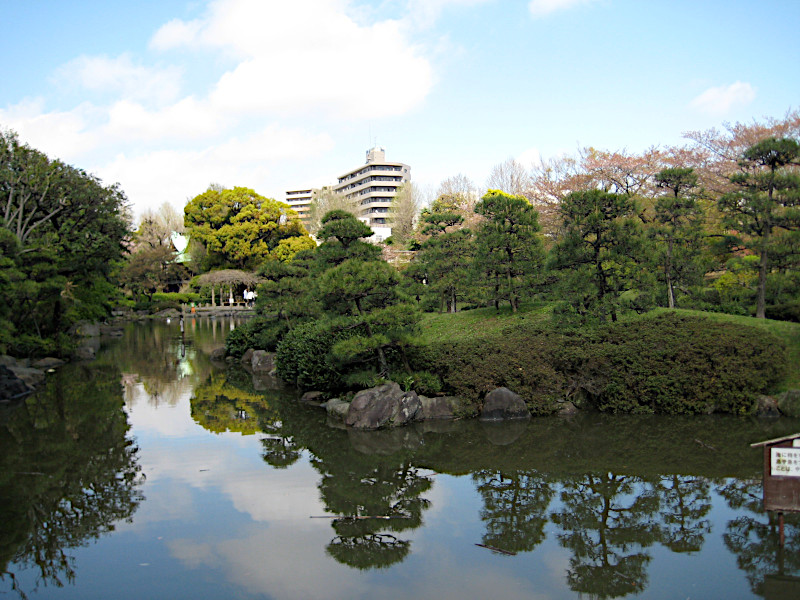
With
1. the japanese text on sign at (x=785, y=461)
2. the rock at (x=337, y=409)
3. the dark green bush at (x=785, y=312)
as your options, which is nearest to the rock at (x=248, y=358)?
the rock at (x=337, y=409)

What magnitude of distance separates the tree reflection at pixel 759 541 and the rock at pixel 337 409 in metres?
5.99

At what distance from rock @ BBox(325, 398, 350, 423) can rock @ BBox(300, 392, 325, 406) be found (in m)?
1.15

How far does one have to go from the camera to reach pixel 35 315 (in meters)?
18.0

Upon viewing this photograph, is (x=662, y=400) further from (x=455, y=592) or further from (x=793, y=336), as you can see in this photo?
(x=455, y=592)

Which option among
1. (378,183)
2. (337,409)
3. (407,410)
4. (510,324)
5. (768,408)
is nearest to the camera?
(768,408)

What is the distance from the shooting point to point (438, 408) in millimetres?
10227

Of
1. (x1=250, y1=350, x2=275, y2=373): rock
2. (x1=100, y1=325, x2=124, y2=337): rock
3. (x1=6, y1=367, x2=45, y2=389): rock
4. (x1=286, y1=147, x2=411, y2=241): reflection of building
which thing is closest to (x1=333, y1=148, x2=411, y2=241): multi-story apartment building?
(x1=286, y1=147, x2=411, y2=241): reflection of building

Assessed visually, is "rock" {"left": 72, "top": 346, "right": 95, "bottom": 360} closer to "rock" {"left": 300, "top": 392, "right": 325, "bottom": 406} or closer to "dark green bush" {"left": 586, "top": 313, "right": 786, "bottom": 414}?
"rock" {"left": 300, "top": 392, "right": 325, "bottom": 406}

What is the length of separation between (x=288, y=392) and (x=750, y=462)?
9333 mm

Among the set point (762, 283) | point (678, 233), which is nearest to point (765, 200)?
point (762, 283)

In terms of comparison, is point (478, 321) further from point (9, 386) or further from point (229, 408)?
point (9, 386)

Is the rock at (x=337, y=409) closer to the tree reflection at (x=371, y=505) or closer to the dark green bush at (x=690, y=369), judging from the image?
the tree reflection at (x=371, y=505)

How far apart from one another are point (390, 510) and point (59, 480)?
4407mm

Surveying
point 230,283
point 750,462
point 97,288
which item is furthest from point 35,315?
point 230,283
